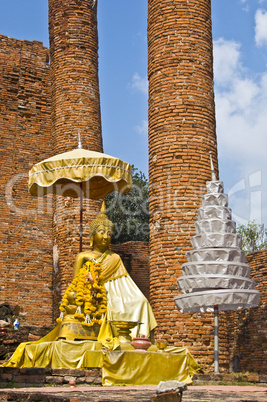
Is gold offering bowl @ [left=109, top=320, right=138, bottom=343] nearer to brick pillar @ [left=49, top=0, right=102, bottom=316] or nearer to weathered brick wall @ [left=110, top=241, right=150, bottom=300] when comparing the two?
brick pillar @ [left=49, top=0, right=102, bottom=316]

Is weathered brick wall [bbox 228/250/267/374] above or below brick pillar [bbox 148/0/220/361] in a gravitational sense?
below

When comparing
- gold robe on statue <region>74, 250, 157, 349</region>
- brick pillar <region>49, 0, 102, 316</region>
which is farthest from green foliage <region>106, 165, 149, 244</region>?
gold robe on statue <region>74, 250, 157, 349</region>

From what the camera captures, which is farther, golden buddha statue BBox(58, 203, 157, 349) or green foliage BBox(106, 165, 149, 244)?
green foliage BBox(106, 165, 149, 244)

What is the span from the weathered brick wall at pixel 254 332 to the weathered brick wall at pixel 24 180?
4.60 m

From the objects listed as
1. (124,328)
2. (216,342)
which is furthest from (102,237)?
(216,342)

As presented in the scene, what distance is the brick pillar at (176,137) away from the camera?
9.29 m

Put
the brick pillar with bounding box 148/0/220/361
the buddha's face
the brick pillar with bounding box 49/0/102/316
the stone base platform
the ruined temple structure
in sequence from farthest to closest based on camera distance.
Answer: the brick pillar with bounding box 49/0/102/316
the ruined temple structure
the brick pillar with bounding box 148/0/220/361
the buddha's face
the stone base platform

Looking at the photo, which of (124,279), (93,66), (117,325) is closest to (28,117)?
(93,66)

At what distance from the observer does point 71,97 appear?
1413 centimetres

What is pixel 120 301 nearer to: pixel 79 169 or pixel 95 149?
pixel 79 169

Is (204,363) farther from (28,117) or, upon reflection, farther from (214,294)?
(28,117)

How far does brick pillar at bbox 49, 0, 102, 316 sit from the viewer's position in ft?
43.5

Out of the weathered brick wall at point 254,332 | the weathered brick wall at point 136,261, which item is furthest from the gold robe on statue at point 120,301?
the weathered brick wall at point 136,261

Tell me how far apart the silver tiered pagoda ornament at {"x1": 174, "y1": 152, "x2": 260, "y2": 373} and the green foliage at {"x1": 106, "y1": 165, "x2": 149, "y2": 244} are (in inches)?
492
